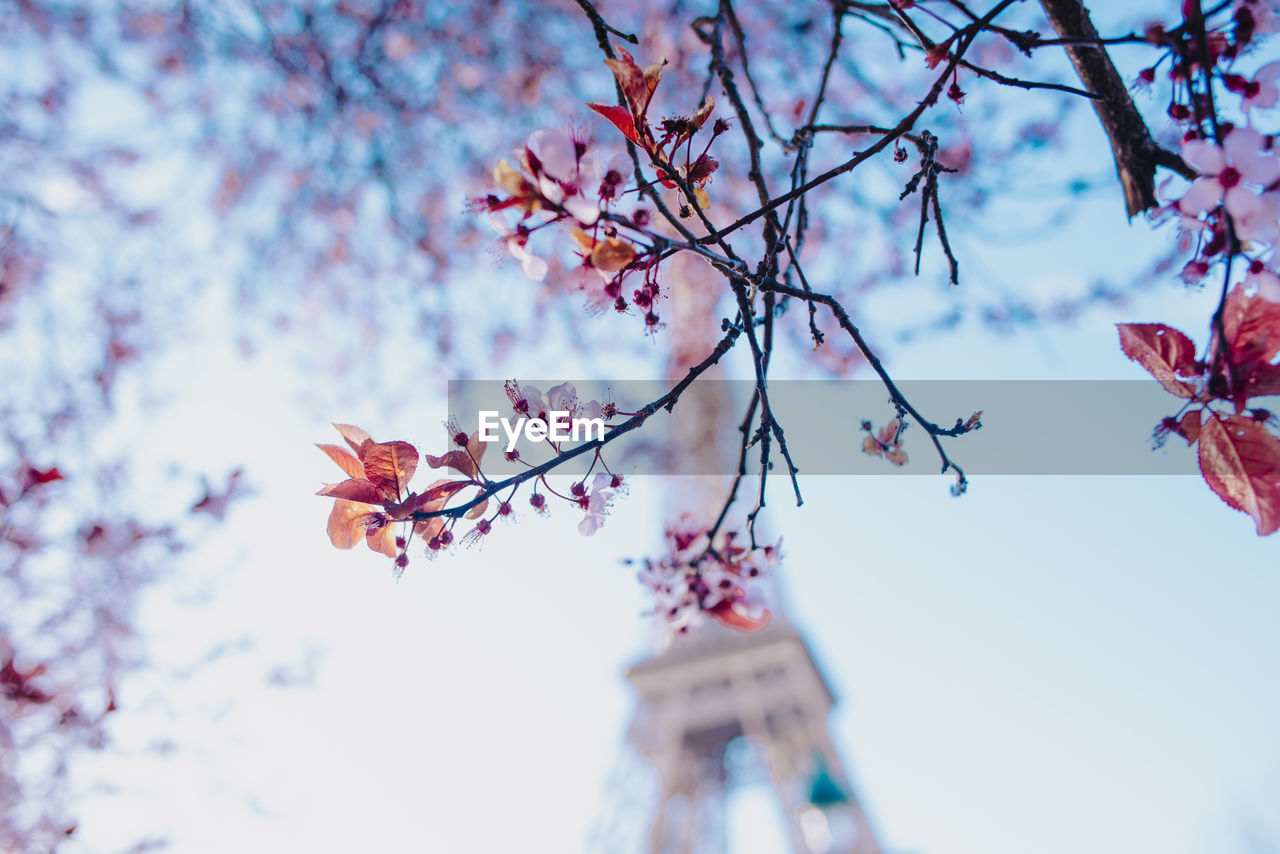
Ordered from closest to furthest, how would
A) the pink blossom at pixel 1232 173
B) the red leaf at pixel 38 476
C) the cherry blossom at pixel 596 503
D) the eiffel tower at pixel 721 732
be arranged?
the pink blossom at pixel 1232 173
the cherry blossom at pixel 596 503
the red leaf at pixel 38 476
the eiffel tower at pixel 721 732

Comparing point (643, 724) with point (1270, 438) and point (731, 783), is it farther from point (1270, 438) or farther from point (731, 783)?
point (1270, 438)

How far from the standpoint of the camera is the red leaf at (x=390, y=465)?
41.5 inches

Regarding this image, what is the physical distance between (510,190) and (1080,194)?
6.95 ft

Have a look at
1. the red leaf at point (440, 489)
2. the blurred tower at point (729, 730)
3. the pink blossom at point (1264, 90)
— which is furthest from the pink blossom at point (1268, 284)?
Answer: the blurred tower at point (729, 730)

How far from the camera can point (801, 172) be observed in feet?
4.37

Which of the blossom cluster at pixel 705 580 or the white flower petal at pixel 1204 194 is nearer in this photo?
the white flower petal at pixel 1204 194

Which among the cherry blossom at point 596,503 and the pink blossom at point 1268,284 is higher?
the cherry blossom at point 596,503

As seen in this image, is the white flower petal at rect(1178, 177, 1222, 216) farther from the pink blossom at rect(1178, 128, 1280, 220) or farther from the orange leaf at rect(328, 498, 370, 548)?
the orange leaf at rect(328, 498, 370, 548)

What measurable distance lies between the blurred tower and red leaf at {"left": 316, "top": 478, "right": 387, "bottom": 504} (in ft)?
29.9

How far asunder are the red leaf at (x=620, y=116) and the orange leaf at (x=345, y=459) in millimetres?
Result: 628

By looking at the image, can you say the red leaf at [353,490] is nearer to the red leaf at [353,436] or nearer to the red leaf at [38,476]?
the red leaf at [353,436]

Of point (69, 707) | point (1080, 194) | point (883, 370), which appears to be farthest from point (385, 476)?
point (69, 707)

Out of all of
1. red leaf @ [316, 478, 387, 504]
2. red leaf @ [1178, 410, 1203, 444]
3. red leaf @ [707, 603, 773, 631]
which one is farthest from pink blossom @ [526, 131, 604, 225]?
red leaf @ [707, 603, 773, 631]

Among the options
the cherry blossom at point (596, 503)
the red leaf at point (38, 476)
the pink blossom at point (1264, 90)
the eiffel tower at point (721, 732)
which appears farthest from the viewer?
the eiffel tower at point (721, 732)
